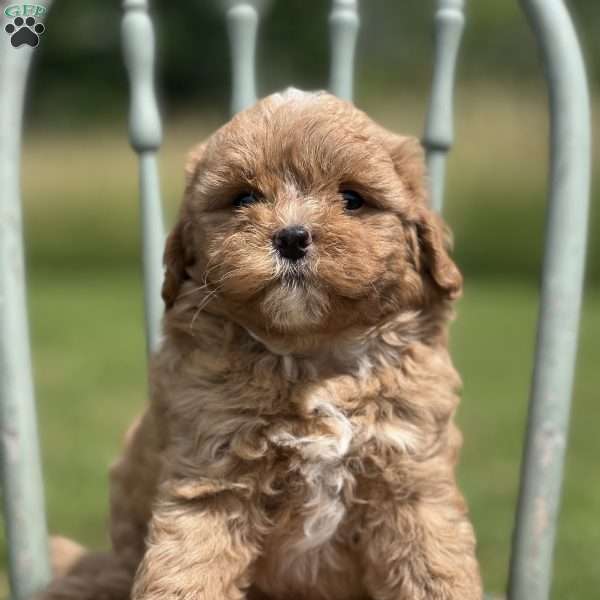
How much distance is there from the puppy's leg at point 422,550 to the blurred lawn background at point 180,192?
1214mm

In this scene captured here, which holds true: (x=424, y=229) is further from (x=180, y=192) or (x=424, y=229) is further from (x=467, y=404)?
(x=180, y=192)

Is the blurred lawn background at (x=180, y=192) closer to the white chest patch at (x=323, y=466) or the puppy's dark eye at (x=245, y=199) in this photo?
the white chest patch at (x=323, y=466)

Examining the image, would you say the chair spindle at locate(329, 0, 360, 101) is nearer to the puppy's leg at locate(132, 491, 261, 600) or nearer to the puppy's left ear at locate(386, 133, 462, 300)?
the puppy's left ear at locate(386, 133, 462, 300)

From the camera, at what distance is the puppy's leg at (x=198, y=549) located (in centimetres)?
203

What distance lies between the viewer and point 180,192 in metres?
9.73

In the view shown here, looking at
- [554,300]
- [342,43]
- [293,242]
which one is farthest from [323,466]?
[342,43]

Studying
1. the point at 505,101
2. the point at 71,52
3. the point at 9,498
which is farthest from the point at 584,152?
the point at 71,52

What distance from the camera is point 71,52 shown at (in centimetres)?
1490

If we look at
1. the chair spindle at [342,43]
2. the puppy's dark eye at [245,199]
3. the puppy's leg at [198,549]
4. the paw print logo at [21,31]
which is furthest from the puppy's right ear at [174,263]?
the chair spindle at [342,43]

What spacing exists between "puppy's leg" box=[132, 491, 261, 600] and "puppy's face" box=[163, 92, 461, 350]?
36 centimetres

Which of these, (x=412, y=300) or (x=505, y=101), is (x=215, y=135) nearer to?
(x=412, y=300)

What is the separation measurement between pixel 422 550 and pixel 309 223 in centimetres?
70

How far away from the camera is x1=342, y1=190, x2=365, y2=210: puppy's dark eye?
205cm

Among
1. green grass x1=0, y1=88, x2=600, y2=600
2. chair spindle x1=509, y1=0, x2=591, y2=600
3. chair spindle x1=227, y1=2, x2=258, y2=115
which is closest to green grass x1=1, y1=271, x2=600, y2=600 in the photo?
green grass x1=0, y1=88, x2=600, y2=600
